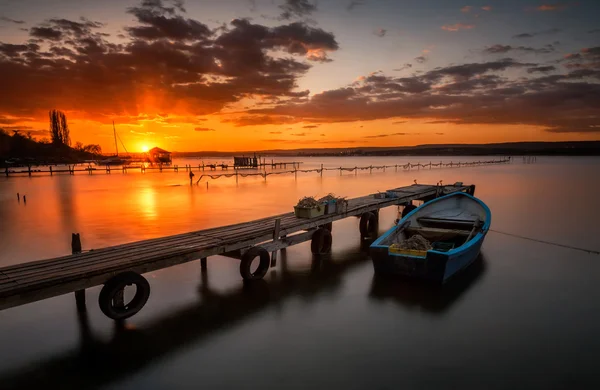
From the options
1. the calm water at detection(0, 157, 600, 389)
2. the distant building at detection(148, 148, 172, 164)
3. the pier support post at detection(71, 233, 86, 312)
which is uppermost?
the distant building at detection(148, 148, 172, 164)

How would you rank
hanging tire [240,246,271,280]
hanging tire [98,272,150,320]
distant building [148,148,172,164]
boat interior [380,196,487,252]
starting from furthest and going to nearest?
distant building [148,148,172,164] → boat interior [380,196,487,252] → hanging tire [240,246,271,280] → hanging tire [98,272,150,320]

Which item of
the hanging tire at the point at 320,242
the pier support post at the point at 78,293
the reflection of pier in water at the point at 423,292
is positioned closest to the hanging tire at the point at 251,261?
the hanging tire at the point at 320,242

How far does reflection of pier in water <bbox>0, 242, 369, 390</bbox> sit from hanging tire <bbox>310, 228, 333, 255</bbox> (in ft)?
6.15

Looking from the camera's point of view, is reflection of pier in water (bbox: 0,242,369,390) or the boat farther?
the boat

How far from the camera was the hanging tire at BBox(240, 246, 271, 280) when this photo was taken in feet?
34.9

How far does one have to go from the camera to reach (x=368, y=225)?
58.6 feet

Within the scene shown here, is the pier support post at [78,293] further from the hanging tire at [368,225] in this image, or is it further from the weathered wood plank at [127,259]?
the hanging tire at [368,225]

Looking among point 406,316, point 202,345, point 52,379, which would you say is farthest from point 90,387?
point 406,316

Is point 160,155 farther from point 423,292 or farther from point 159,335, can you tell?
point 423,292

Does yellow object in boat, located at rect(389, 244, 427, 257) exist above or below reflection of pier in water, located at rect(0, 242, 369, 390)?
above

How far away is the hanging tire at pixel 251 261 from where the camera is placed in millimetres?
10633

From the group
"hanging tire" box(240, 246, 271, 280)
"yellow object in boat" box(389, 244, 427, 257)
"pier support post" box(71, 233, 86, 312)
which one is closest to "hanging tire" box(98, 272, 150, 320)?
"pier support post" box(71, 233, 86, 312)

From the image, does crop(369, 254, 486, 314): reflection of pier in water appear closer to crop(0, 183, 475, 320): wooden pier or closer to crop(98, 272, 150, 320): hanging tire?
crop(0, 183, 475, 320): wooden pier

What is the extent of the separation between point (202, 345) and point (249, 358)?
113 centimetres
